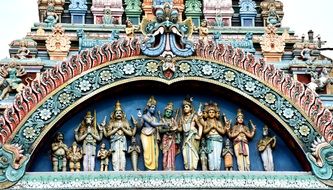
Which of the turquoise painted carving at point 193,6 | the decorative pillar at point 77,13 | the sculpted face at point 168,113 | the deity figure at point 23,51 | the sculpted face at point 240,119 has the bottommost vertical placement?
the sculpted face at point 240,119

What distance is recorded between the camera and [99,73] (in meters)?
13.0

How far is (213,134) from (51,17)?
304 centimetres

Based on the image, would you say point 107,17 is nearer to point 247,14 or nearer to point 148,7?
point 148,7

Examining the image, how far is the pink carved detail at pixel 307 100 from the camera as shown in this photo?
13000 mm

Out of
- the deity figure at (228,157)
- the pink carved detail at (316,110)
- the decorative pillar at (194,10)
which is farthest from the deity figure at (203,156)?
the decorative pillar at (194,10)

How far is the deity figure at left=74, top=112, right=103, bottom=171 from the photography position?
12.7 metres

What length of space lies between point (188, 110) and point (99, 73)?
1.28 m

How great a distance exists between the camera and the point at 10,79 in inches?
517

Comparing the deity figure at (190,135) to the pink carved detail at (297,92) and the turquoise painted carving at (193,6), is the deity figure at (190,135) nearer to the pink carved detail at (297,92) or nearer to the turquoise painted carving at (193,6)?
the pink carved detail at (297,92)

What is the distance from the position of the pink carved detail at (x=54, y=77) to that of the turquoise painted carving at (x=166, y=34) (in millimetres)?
190

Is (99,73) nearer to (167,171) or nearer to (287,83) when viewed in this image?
(167,171)

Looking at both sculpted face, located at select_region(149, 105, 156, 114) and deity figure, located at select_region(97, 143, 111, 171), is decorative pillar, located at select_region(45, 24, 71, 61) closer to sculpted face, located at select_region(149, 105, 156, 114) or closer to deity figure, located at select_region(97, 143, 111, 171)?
sculpted face, located at select_region(149, 105, 156, 114)

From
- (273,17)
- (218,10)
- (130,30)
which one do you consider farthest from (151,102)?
(273,17)

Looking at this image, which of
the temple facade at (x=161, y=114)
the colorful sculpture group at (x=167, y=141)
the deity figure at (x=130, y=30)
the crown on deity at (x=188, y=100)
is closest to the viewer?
the temple facade at (x=161, y=114)
